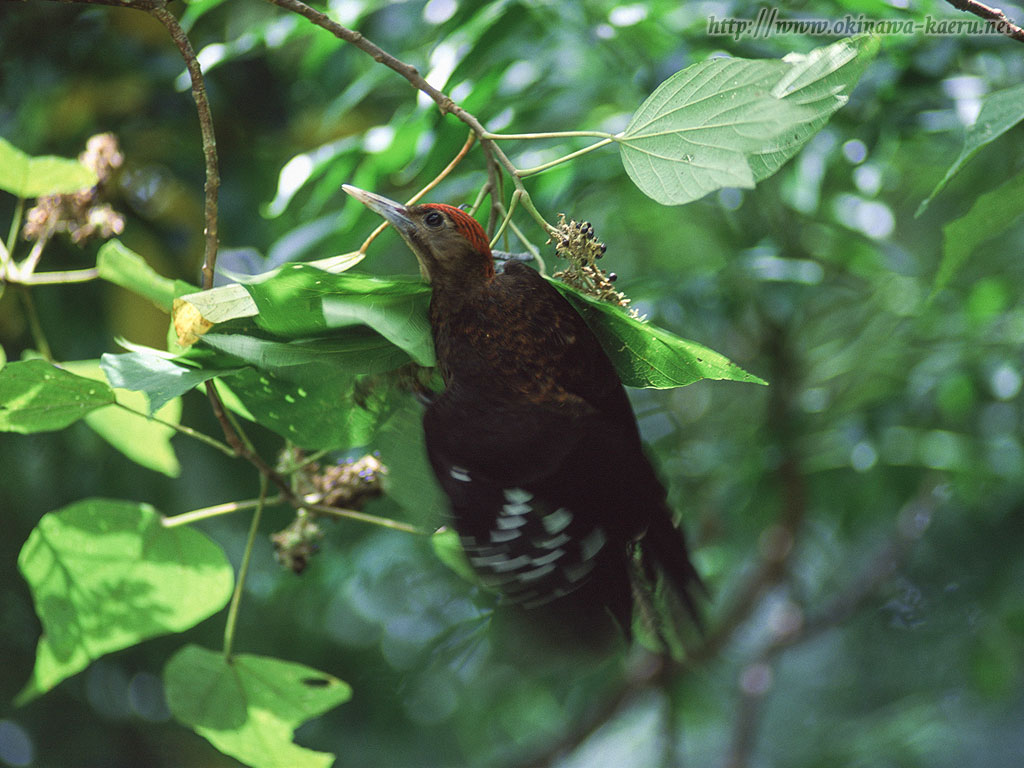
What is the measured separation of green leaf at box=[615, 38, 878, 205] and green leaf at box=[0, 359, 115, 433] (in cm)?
32

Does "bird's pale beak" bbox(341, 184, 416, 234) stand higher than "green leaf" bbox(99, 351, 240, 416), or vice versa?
"bird's pale beak" bbox(341, 184, 416, 234)

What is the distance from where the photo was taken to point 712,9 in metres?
0.75

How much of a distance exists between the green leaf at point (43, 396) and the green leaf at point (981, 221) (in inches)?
18.9

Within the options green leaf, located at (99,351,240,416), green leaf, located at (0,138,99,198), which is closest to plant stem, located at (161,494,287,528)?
green leaf, located at (99,351,240,416)

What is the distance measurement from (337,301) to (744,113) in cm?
18

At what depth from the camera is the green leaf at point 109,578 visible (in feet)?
1.71

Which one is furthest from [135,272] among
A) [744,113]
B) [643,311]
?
[643,311]

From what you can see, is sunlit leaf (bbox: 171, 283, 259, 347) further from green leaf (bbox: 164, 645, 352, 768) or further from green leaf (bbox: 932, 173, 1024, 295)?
green leaf (bbox: 932, 173, 1024, 295)

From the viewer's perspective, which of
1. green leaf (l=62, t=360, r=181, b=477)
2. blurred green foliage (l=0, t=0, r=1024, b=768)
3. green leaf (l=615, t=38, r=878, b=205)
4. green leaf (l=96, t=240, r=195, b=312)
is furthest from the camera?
blurred green foliage (l=0, t=0, r=1024, b=768)

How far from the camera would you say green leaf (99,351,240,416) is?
38 centimetres

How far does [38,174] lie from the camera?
524mm

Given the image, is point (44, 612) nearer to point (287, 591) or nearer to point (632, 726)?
point (287, 591)

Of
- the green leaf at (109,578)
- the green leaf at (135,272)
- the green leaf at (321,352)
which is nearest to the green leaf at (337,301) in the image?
the green leaf at (321,352)

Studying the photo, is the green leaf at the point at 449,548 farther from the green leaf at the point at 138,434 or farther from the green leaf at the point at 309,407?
the green leaf at the point at 138,434
